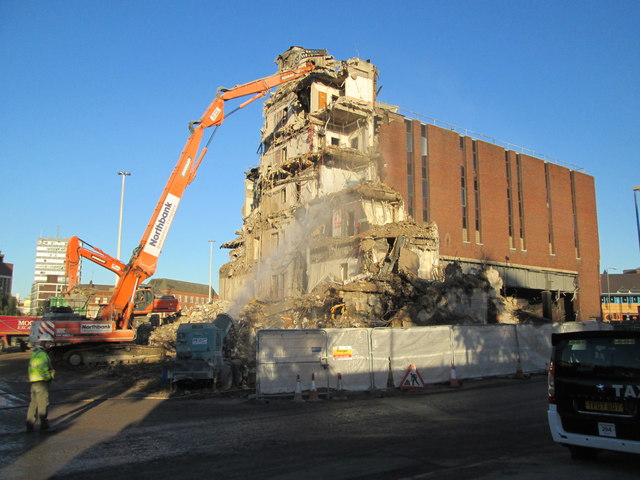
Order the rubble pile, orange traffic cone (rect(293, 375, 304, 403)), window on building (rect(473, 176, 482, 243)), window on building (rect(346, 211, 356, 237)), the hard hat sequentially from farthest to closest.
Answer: window on building (rect(473, 176, 482, 243)) → window on building (rect(346, 211, 356, 237)) → the rubble pile → the hard hat → orange traffic cone (rect(293, 375, 304, 403))

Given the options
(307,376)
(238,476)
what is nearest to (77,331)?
(307,376)

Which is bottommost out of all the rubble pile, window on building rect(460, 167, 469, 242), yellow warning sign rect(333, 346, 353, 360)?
yellow warning sign rect(333, 346, 353, 360)

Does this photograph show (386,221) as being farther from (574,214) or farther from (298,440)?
(574,214)

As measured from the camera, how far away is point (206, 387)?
49.5 feet

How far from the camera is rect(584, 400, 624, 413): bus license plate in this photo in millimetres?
6152

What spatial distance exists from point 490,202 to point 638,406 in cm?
5239

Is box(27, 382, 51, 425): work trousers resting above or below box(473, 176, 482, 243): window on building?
below

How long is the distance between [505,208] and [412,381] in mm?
47238

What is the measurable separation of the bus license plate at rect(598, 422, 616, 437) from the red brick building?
4032 cm

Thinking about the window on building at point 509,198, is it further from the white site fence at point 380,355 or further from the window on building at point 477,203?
the white site fence at point 380,355

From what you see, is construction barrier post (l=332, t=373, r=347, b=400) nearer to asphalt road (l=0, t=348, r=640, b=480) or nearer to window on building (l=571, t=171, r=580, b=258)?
asphalt road (l=0, t=348, r=640, b=480)

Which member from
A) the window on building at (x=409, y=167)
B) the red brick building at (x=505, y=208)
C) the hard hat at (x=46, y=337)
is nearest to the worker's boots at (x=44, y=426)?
the hard hat at (x=46, y=337)

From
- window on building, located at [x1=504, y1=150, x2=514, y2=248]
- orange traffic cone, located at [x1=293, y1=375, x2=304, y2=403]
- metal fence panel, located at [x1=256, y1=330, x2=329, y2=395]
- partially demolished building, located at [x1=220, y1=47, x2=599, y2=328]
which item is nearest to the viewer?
orange traffic cone, located at [x1=293, y1=375, x2=304, y2=403]

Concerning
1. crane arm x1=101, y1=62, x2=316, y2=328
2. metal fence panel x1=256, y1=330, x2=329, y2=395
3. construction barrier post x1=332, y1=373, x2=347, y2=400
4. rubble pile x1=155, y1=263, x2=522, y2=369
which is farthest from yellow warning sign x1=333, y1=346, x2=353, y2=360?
crane arm x1=101, y1=62, x2=316, y2=328
